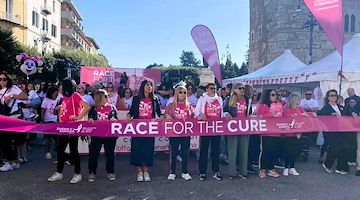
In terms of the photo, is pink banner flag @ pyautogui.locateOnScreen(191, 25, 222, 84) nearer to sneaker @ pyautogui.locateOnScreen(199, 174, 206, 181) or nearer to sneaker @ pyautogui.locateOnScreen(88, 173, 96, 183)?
sneaker @ pyautogui.locateOnScreen(199, 174, 206, 181)

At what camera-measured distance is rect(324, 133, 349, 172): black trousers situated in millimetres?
6148

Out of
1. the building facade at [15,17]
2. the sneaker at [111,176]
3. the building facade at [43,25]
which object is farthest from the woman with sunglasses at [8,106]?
the building facade at [43,25]

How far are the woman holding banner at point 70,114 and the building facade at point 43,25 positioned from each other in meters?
34.1

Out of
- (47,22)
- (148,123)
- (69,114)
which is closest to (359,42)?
(148,123)

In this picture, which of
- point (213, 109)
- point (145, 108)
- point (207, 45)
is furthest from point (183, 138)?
point (207, 45)

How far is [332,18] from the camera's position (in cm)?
862

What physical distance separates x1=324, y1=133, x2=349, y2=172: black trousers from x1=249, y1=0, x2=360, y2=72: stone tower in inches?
945

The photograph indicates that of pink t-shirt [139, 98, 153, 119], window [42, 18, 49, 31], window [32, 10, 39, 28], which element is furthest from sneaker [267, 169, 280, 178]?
window [42, 18, 49, 31]

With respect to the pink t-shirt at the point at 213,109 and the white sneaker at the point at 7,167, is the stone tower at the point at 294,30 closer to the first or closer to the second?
the pink t-shirt at the point at 213,109

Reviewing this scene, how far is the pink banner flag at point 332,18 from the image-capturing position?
28.1 ft

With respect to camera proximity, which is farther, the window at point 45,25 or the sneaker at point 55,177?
the window at point 45,25

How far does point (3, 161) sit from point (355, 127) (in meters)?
7.01

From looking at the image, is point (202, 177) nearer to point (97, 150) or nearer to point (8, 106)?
point (97, 150)

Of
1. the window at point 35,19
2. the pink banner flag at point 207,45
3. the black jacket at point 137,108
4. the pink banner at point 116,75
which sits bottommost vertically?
the black jacket at point 137,108
